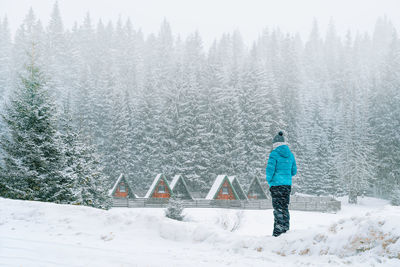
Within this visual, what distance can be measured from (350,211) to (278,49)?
1980 inches

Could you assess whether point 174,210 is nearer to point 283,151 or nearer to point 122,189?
point 122,189

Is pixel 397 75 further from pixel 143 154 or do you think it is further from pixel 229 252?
pixel 229 252

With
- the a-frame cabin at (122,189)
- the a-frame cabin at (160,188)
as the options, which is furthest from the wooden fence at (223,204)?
the a-frame cabin at (122,189)

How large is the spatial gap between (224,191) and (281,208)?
96.1ft

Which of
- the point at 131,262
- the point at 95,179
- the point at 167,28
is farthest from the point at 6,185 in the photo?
the point at 167,28

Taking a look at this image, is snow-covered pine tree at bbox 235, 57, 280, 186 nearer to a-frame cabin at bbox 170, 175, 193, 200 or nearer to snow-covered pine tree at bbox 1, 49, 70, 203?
a-frame cabin at bbox 170, 175, 193, 200

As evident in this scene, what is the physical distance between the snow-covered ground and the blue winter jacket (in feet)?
3.86

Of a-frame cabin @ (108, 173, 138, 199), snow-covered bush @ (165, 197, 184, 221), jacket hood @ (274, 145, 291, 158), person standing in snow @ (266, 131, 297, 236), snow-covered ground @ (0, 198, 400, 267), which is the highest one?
jacket hood @ (274, 145, 291, 158)

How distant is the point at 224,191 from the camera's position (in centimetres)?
3700

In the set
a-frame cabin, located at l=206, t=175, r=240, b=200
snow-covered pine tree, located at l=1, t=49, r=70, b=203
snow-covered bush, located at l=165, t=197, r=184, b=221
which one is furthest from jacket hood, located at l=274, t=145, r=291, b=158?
a-frame cabin, located at l=206, t=175, r=240, b=200

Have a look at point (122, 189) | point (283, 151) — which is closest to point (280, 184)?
point (283, 151)

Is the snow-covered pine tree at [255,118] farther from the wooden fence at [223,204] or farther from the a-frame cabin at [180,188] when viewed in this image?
the a-frame cabin at [180,188]

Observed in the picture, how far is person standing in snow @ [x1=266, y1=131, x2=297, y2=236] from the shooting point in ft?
26.1

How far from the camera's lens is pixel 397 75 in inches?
2137
